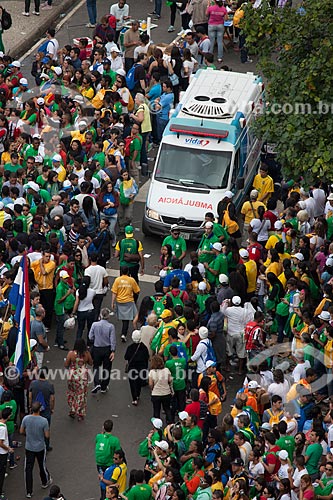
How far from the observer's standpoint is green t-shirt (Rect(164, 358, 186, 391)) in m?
20.0

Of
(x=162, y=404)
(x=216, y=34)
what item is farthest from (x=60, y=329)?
(x=216, y=34)

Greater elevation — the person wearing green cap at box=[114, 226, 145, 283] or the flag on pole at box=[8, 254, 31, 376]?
the flag on pole at box=[8, 254, 31, 376]

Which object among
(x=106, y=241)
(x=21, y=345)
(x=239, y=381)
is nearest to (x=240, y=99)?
(x=106, y=241)

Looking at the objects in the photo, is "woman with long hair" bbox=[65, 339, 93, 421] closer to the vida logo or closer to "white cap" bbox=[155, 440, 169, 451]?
"white cap" bbox=[155, 440, 169, 451]

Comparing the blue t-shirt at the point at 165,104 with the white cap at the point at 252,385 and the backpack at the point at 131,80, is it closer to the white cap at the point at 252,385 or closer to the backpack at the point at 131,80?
the backpack at the point at 131,80

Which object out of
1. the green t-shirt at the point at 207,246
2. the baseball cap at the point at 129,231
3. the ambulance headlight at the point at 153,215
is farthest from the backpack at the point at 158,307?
the ambulance headlight at the point at 153,215

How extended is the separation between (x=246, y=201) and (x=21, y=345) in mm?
7116

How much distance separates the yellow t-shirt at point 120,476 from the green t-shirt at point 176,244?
6.12 metres

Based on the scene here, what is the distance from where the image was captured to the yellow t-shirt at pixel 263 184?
25516 millimetres

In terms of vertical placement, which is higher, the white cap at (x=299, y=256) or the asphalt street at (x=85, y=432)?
the white cap at (x=299, y=256)

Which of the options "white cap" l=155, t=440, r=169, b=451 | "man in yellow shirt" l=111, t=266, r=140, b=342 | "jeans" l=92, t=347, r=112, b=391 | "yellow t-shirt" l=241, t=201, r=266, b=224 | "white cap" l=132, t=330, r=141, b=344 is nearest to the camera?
"white cap" l=155, t=440, r=169, b=451

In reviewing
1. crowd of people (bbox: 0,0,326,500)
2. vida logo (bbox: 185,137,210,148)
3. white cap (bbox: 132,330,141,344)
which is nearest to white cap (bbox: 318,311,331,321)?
crowd of people (bbox: 0,0,326,500)

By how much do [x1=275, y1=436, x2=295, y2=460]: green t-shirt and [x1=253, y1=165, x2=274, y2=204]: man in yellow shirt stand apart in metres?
8.10

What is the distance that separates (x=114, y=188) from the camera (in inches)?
985
